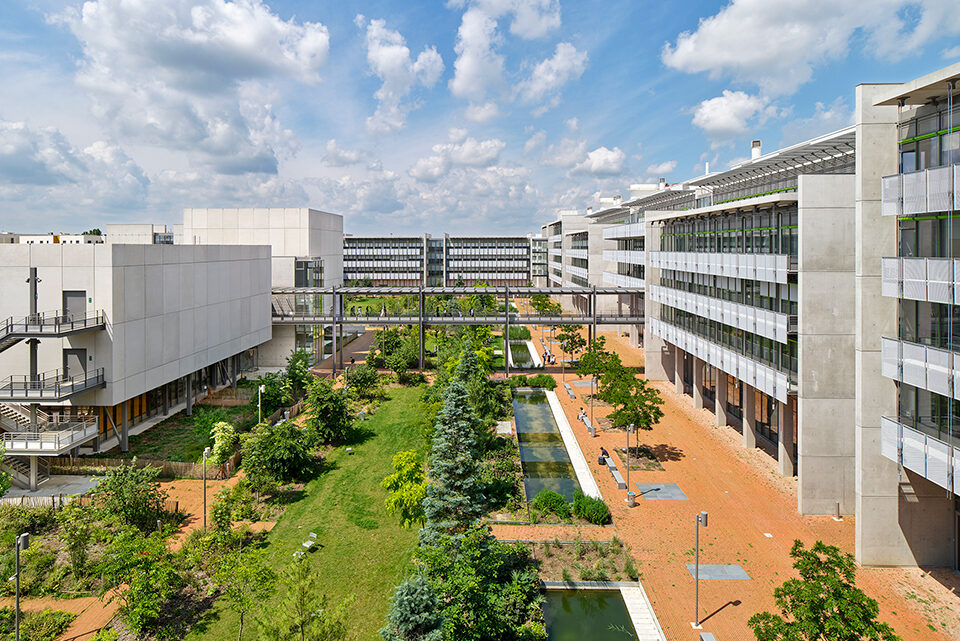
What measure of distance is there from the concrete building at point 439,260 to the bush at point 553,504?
111251mm

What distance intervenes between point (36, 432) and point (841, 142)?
4118cm

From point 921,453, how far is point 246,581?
21.2 m

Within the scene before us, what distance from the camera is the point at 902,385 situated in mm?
19484

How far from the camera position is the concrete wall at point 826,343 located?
24.0 metres

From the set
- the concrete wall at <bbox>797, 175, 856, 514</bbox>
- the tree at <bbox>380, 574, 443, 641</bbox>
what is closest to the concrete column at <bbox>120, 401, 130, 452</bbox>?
the tree at <bbox>380, 574, 443, 641</bbox>

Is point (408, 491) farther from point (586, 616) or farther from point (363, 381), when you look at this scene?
point (363, 381)

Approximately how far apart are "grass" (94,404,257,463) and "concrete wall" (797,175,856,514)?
30574mm

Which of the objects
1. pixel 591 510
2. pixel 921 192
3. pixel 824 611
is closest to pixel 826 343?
pixel 921 192

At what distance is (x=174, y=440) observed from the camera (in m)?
33.8

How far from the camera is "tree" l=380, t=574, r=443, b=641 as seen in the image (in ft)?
46.4

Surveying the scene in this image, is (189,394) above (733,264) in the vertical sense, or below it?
below

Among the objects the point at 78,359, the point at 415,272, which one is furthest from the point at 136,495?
the point at 415,272

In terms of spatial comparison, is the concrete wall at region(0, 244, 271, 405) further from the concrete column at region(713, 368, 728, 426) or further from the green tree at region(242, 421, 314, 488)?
the concrete column at region(713, 368, 728, 426)

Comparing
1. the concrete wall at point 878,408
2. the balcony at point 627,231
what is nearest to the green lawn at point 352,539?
the concrete wall at point 878,408
